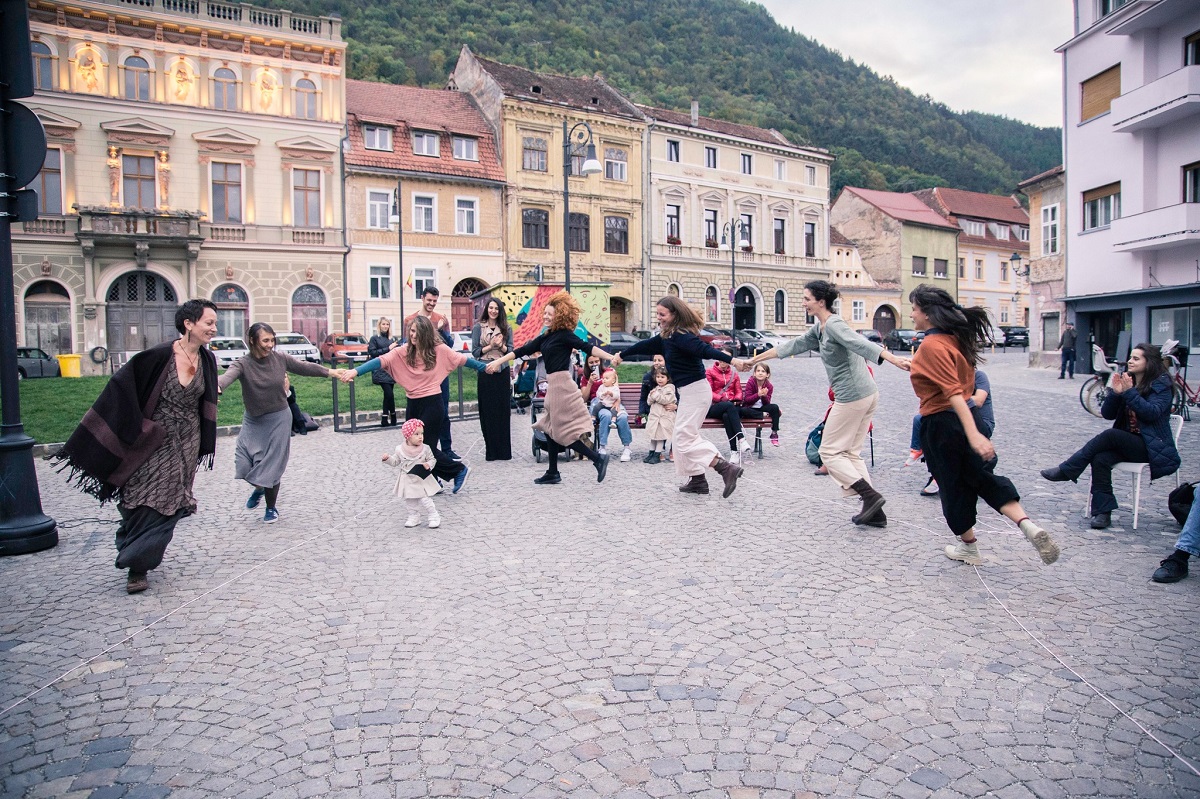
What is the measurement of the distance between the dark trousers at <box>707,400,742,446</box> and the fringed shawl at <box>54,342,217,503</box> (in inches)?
253

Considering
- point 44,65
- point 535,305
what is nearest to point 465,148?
point 44,65

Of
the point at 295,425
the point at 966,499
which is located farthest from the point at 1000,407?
the point at 295,425

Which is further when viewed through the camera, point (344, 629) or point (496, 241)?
point (496, 241)

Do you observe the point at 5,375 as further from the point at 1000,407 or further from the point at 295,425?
the point at 1000,407

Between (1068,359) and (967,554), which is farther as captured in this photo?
(1068,359)

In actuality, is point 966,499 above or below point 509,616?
above

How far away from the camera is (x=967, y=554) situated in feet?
19.0

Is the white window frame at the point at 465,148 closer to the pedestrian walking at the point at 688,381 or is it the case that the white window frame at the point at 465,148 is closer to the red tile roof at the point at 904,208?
the red tile roof at the point at 904,208

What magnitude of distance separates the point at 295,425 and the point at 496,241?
34.5 metres

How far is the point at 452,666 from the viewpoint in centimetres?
404

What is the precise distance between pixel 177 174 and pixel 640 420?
32.1 meters

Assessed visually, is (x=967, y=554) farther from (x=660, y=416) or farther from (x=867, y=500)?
(x=660, y=416)

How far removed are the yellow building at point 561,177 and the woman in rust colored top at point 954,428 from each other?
35.9 metres

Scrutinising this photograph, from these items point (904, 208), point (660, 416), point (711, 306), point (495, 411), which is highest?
point (904, 208)
